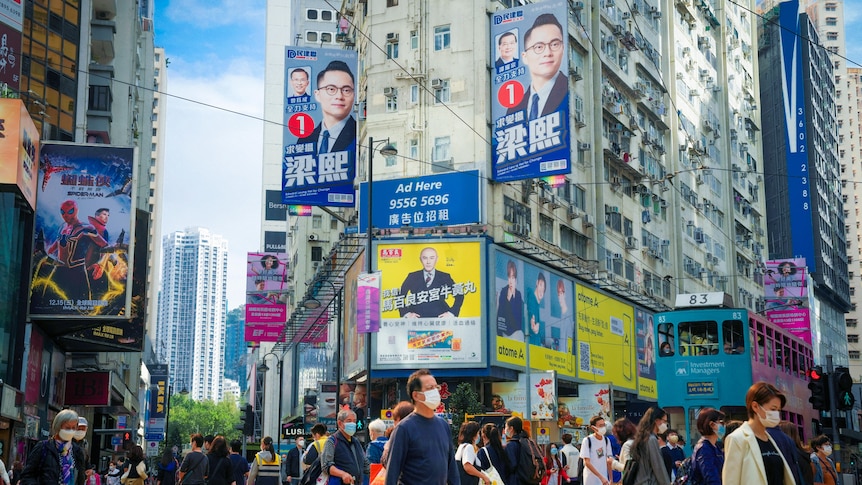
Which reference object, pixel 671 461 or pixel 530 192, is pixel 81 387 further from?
pixel 671 461

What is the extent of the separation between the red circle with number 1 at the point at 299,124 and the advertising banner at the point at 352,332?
5.31 metres

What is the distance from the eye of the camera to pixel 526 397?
34000 mm

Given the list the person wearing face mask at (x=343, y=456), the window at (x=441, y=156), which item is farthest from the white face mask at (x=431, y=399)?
the window at (x=441, y=156)

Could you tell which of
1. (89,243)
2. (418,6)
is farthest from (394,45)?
(89,243)

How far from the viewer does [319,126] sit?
121 feet

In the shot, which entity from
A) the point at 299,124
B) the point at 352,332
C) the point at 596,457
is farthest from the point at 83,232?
the point at 596,457

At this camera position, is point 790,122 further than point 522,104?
Yes

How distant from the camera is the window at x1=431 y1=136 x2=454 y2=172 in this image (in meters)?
39.6

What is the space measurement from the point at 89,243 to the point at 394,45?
673 inches

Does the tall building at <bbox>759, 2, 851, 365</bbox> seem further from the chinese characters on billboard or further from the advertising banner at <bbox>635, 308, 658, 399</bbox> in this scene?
the chinese characters on billboard

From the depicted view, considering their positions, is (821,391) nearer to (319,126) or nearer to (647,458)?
(647,458)

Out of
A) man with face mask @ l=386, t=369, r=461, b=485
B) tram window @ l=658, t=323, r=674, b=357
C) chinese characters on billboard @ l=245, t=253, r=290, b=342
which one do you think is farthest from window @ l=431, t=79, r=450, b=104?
man with face mask @ l=386, t=369, r=461, b=485

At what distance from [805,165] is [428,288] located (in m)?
47.6

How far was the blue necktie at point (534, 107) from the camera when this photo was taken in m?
35.0
